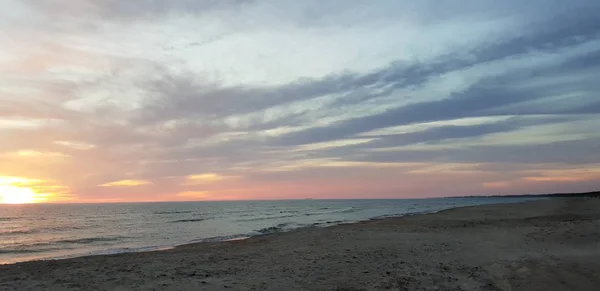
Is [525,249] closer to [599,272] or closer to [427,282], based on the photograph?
[599,272]

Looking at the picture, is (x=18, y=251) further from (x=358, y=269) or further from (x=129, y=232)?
(x=358, y=269)

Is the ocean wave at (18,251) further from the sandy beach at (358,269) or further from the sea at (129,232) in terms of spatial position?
the sandy beach at (358,269)

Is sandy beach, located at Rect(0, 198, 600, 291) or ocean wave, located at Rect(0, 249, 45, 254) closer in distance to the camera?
sandy beach, located at Rect(0, 198, 600, 291)

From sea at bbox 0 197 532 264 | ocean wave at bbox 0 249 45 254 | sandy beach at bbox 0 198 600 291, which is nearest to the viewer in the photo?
sandy beach at bbox 0 198 600 291

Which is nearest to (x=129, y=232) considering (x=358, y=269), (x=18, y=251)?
(x=18, y=251)

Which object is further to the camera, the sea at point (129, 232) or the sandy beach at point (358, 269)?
the sea at point (129, 232)

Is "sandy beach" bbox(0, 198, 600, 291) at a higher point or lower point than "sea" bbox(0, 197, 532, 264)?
higher

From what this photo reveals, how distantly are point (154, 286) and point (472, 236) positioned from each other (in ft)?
56.8

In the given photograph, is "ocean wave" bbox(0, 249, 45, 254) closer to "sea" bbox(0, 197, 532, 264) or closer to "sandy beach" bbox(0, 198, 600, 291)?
"sea" bbox(0, 197, 532, 264)

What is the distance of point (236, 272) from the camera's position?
14.6 m

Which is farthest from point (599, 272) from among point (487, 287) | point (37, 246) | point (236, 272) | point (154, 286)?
point (37, 246)

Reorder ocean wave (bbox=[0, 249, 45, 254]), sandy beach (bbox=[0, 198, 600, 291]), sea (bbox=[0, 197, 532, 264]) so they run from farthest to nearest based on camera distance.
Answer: sea (bbox=[0, 197, 532, 264])
ocean wave (bbox=[0, 249, 45, 254])
sandy beach (bbox=[0, 198, 600, 291])

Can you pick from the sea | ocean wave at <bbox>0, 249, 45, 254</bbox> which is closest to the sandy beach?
the sea

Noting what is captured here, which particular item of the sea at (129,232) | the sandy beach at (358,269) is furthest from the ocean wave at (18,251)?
the sandy beach at (358,269)
